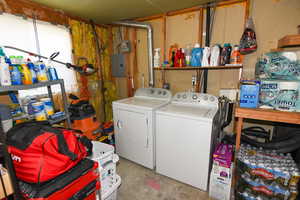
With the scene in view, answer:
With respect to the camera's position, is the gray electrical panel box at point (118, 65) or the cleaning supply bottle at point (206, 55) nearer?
the cleaning supply bottle at point (206, 55)

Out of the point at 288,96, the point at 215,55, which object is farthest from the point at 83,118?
the point at 288,96

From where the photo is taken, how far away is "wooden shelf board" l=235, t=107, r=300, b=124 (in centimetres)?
128

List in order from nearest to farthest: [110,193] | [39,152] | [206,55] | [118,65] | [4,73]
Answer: [39,152] < [4,73] < [110,193] < [206,55] < [118,65]

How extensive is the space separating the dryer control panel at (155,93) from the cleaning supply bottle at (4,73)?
166cm

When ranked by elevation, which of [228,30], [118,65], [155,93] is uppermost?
[228,30]

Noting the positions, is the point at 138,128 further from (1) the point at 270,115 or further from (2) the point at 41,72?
(1) the point at 270,115

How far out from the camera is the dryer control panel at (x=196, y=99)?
190 centimetres

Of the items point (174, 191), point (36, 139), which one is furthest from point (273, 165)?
point (36, 139)

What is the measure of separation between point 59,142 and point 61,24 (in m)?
1.99

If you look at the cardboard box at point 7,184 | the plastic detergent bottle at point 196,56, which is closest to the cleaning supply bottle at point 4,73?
the cardboard box at point 7,184

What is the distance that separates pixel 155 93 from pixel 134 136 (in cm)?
77

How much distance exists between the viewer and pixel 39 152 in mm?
967

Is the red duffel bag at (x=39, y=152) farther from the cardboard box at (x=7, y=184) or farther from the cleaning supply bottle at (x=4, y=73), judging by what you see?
the cleaning supply bottle at (x=4, y=73)

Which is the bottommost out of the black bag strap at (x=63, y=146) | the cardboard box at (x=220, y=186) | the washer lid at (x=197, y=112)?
the cardboard box at (x=220, y=186)
